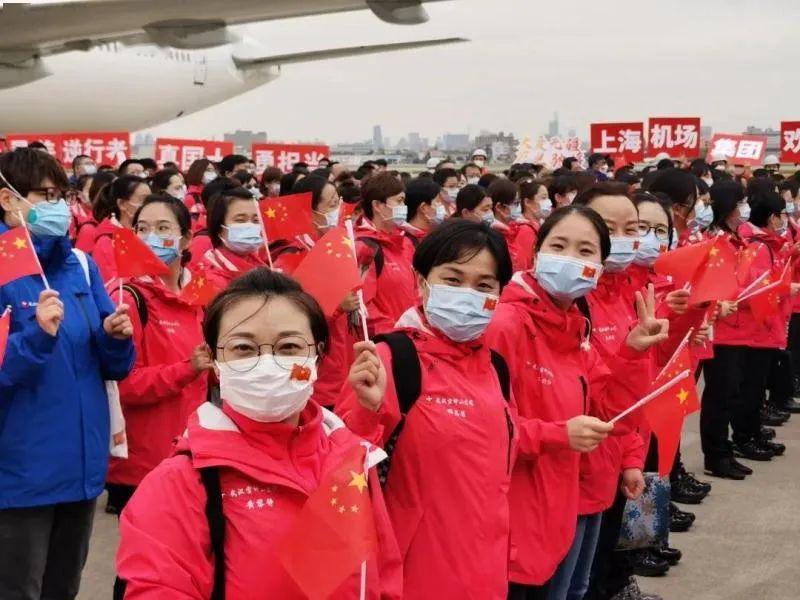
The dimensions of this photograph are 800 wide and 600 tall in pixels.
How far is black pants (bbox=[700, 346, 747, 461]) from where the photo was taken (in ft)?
22.8

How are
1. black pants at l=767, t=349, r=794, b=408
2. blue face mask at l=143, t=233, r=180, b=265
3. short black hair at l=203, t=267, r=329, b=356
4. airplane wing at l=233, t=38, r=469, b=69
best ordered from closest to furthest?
short black hair at l=203, t=267, r=329, b=356 → blue face mask at l=143, t=233, r=180, b=265 → black pants at l=767, t=349, r=794, b=408 → airplane wing at l=233, t=38, r=469, b=69

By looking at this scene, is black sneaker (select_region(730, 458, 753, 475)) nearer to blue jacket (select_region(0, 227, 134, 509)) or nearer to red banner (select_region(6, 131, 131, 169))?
blue jacket (select_region(0, 227, 134, 509))

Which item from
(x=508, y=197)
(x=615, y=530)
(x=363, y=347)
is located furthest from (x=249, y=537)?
(x=508, y=197)

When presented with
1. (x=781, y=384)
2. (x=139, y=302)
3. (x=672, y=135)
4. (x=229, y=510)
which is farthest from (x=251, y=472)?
(x=672, y=135)

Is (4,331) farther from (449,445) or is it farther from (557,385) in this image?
(557,385)

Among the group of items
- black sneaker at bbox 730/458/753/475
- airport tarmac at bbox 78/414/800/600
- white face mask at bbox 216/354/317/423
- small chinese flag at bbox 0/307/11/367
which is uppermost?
white face mask at bbox 216/354/317/423

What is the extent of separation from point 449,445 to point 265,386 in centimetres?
82

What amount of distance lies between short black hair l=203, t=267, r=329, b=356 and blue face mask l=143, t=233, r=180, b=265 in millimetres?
2367

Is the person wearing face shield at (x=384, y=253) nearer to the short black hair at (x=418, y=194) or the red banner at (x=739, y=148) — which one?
the short black hair at (x=418, y=194)

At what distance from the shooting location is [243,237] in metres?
5.26

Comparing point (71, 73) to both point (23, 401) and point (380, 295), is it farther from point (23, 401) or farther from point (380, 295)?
point (23, 401)

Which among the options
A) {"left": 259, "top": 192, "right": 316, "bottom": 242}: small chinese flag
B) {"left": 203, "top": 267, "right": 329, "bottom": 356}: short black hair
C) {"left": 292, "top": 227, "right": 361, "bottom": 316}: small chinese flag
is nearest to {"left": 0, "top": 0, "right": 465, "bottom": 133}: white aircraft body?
{"left": 259, "top": 192, "right": 316, "bottom": 242}: small chinese flag

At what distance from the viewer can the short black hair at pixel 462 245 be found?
2.91 meters

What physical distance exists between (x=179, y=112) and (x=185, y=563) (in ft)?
95.2
